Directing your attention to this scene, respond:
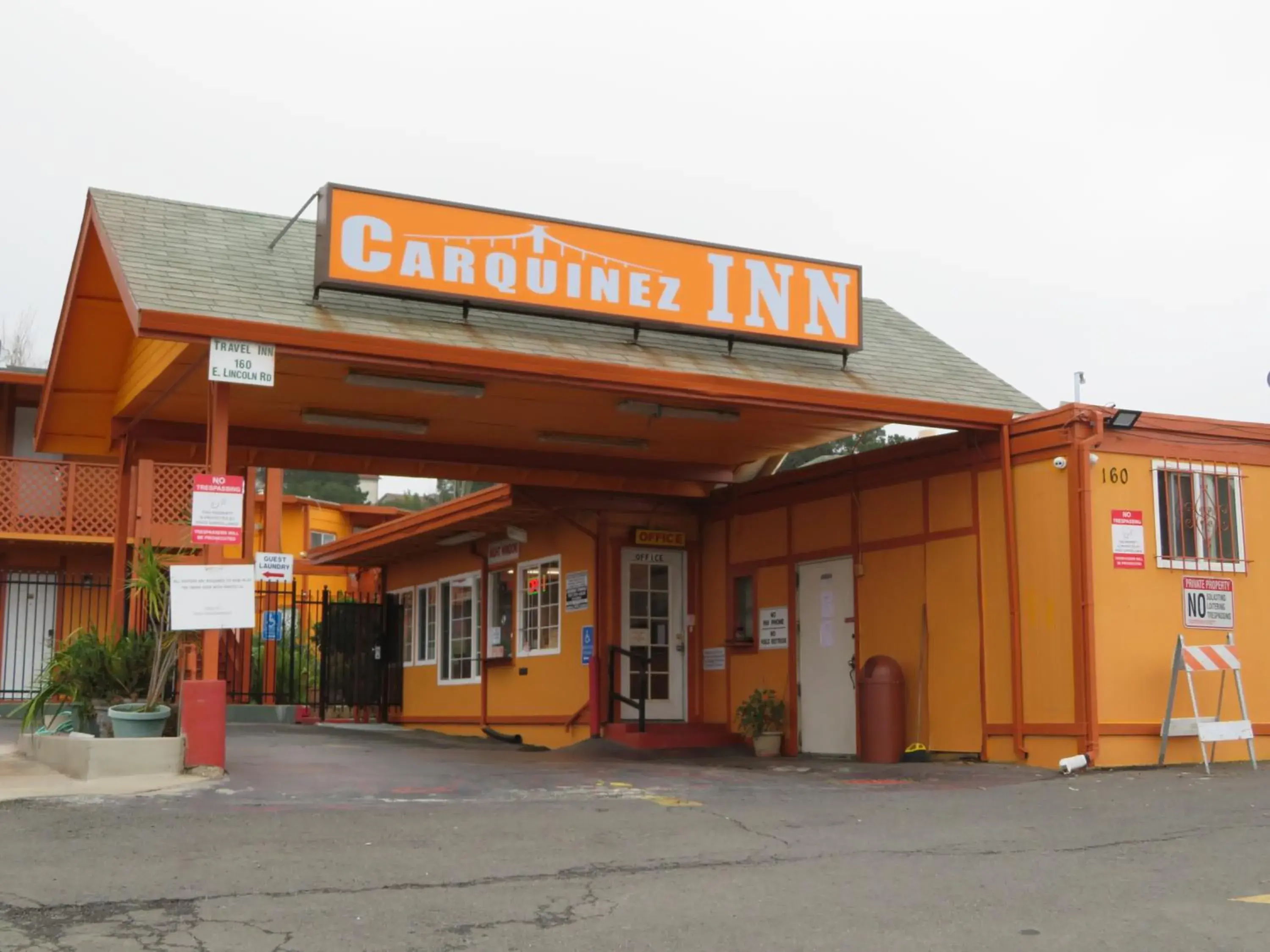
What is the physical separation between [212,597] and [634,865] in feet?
14.1

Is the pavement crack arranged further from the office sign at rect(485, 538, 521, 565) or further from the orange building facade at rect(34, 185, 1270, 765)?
the office sign at rect(485, 538, 521, 565)

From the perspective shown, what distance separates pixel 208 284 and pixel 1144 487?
8461 millimetres

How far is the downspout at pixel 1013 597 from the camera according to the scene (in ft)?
41.8

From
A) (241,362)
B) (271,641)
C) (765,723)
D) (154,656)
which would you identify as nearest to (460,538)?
(271,641)

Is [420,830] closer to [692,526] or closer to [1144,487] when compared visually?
[1144,487]

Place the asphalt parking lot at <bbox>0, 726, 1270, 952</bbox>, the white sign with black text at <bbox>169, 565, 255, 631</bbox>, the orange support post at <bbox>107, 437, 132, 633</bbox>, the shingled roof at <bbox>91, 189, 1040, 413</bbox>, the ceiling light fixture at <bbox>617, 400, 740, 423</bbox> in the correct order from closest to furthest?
the asphalt parking lot at <bbox>0, 726, 1270, 952</bbox>
the white sign with black text at <bbox>169, 565, 255, 631</bbox>
the shingled roof at <bbox>91, 189, 1040, 413</bbox>
the ceiling light fixture at <bbox>617, 400, 740, 423</bbox>
the orange support post at <bbox>107, 437, 132, 633</bbox>

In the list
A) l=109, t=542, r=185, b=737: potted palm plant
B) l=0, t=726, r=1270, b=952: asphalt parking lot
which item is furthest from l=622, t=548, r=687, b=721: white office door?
l=109, t=542, r=185, b=737: potted palm plant

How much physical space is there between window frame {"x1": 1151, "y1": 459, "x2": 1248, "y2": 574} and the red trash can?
9.06ft

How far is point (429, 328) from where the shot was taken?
452 inches

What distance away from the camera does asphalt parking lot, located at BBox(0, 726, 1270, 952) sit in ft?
19.3

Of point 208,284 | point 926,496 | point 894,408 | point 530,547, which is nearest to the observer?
point 208,284

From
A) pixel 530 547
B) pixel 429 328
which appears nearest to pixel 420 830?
pixel 429 328

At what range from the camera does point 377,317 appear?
449 inches

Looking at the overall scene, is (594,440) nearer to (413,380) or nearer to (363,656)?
(413,380)
